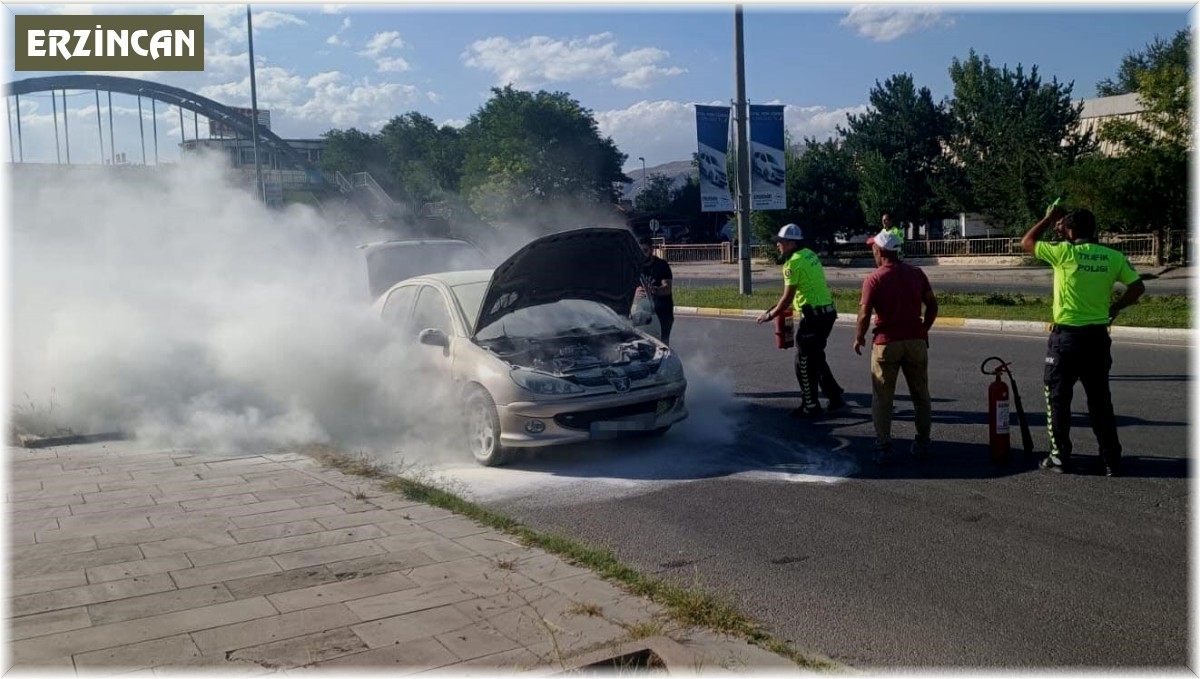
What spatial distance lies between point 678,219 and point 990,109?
2958 cm

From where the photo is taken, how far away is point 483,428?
830 centimetres

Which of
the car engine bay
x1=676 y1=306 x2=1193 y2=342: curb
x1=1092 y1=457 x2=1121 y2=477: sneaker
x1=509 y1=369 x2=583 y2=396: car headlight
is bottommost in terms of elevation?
x1=1092 y1=457 x2=1121 y2=477: sneaker

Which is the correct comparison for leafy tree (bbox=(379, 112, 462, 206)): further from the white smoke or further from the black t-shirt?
the black t-shirt

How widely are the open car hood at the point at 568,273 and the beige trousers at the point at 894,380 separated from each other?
256cm

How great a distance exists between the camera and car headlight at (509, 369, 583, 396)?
312 inches

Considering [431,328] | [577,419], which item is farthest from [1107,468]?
[431,328]

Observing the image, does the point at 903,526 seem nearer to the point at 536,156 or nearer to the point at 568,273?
the point at 568,273

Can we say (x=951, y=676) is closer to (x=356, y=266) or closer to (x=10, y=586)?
(x=10, y=586)

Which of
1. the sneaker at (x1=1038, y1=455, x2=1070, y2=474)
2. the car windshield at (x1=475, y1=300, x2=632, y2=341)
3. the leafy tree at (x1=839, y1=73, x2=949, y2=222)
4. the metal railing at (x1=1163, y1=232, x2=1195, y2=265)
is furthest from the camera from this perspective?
the leafy tree at (x1=839, y1=73, x2=949, y2=222)

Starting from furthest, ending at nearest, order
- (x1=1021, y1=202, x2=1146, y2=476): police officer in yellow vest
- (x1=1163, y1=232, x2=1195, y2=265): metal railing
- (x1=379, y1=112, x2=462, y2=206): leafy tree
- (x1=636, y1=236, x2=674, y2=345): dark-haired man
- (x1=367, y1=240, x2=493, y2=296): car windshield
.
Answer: (x1=379, y1=112, x2=462, y2=206): leafy tree → (x1=1163, y1=232, x2=1195, y2=265): metal railing → (x1=367, y1=240, x2=493, y2=296): car windshield → (x1=636, y1=236, x2=674, y2=345): dark-haired man → (x1=1021, y1=202, x2=1146, y2=476): police officer in yellow vest

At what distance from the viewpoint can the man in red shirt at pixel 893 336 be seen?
7660 mm

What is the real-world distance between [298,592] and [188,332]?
23.6ft

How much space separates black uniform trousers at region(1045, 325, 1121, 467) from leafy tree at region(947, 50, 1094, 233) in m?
36.5

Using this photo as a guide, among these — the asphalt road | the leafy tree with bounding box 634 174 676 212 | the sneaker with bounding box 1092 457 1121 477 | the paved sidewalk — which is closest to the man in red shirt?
the asphalt road
